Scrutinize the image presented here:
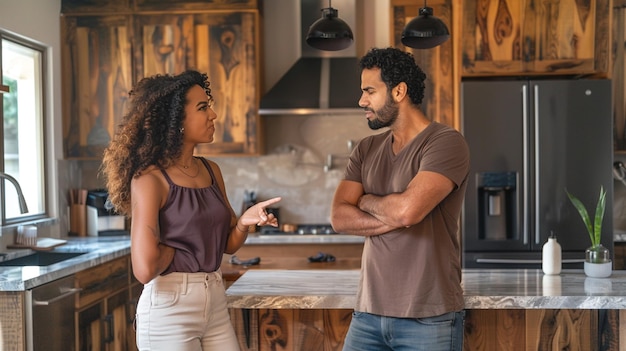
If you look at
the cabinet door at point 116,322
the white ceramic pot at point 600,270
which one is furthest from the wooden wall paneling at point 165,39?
the white ceramic pot at point 600,270

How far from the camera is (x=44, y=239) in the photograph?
390cm

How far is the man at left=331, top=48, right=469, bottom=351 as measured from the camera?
1947 mm

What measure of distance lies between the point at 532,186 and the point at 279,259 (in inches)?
66.1

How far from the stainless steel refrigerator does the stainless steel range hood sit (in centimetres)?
89

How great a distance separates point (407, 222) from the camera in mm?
1956

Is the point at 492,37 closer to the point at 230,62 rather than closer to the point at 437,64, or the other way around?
the point at 437,64

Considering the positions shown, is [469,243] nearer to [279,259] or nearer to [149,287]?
[279,259]

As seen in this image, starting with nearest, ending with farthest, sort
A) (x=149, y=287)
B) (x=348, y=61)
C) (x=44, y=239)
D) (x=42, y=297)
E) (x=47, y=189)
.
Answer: (x=149, y=287) < (x=42, y=297) < (x=44, y=239) < (x=47, y=189) < (x=348, y=61)

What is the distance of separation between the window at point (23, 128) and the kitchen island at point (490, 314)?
202 cm

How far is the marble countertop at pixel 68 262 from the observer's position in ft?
8.94

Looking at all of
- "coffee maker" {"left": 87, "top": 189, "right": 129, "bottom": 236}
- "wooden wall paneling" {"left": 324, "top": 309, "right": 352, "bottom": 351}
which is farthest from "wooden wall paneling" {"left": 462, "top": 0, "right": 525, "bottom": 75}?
"coffee maker" {"left": 87, "top": 189, "right": 129, "bottom": 236}

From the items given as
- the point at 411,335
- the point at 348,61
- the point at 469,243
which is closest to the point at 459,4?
the point at 348,61

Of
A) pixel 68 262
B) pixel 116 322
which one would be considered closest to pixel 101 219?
pixel 116 322

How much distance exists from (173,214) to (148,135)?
249 millimetres
